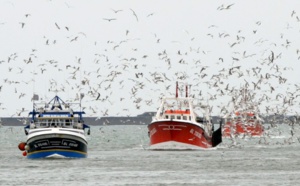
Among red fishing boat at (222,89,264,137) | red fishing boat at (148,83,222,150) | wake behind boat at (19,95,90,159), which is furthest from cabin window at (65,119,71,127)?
red fishing boat at (222,89,264,137)

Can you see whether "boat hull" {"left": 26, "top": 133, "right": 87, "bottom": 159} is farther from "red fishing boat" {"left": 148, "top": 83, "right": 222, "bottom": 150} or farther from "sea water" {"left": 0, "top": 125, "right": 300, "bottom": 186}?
"red fishing boat" {"left": 148, "top": 83, "right": 222, "bottom": 150}

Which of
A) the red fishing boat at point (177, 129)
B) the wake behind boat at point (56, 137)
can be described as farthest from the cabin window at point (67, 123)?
the red fishing boat at point (177, 129)

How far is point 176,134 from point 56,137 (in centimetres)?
2433

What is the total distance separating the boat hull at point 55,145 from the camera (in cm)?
8075

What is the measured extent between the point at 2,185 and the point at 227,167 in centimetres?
2019

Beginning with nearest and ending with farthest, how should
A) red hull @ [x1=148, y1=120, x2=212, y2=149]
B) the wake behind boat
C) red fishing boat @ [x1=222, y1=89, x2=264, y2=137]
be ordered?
the wake behind boat
red hull @ [x1=148, y1=120, x2=212, y2=149]
red fishing boat @ [x1=222, y1=89, x2=264, y2=137]

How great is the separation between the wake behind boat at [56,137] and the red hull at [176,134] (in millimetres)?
18933

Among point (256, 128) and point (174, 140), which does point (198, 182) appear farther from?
point (256, 128)

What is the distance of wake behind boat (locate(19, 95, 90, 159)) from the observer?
8075cm

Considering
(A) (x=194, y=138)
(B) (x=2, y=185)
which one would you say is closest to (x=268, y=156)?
(A) (x=194, y=138)

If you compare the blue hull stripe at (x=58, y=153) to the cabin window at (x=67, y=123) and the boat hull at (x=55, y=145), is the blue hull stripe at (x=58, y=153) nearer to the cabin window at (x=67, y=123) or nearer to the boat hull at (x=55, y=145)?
the boat hull at (x=55, y=145)

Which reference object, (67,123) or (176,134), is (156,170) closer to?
(67,123)

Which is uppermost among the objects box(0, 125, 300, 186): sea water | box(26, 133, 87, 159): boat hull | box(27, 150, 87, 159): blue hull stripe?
box(26, 133, 87, 159): boat hull

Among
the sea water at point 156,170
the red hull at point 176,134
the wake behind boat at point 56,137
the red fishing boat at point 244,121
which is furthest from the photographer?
the red fishing boat at point 244,121
